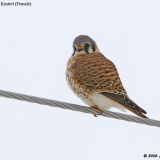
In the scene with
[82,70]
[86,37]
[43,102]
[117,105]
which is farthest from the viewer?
[86,37]

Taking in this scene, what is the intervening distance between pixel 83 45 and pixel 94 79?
80 cm

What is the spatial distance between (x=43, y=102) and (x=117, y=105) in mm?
1165

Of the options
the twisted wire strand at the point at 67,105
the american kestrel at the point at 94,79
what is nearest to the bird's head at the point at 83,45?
the american kestrel at the point at 94,79

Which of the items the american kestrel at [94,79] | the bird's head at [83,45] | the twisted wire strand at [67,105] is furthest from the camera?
the bird's head at [83,45]

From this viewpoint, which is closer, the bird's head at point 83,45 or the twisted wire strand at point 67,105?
the twisted wire strand at point 67,105

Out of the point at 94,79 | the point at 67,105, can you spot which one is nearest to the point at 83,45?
the point at 94,79

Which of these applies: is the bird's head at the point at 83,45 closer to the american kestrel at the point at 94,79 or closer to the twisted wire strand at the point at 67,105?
the american kestrel at the point at 94,79

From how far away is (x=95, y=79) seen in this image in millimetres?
7914

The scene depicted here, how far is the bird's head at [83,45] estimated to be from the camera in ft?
28.1

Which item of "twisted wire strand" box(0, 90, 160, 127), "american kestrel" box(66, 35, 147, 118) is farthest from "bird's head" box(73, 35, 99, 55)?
"twisted wire strand" box(0, 90, 160, 127)

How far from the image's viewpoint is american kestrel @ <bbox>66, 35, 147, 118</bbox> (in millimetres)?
7594

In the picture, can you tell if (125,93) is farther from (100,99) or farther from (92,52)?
(92,52)

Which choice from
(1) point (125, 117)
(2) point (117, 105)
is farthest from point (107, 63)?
(1) point (125, 117)

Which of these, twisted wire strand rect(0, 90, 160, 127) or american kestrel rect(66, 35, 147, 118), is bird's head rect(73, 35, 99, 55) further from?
twisted wire strand rect(0, 90, 160, 127)
